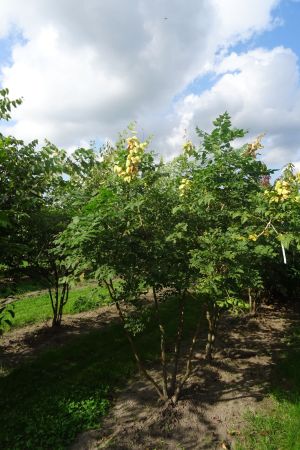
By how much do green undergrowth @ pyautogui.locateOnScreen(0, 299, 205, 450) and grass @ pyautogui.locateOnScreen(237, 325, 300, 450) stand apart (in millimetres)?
2118

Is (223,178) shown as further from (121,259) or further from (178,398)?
(178,398)

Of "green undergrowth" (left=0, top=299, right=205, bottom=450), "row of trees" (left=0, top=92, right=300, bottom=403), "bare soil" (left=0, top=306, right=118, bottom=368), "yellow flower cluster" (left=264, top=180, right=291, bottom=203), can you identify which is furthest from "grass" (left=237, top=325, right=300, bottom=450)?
"bare soil" (left=0, top=306, right=118, bottom=368)

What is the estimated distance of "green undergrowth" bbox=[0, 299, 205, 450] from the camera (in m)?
4.90

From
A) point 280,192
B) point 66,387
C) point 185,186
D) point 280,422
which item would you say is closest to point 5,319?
point 66,387

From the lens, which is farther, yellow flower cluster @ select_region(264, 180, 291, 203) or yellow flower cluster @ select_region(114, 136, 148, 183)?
yellow flower cluster @ select_region(114, 136, 148, 183)

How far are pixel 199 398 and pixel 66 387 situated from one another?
2221mm

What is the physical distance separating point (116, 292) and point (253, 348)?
392cm

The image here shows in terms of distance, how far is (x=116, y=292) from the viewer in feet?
16.3

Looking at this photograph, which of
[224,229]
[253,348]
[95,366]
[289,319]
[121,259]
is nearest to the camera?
[121,259]

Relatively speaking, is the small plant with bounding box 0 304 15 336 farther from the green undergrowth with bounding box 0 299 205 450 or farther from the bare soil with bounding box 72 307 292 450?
the bare soil with bounding box 72 307 292 450

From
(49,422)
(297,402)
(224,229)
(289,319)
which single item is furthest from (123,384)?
(289,319)

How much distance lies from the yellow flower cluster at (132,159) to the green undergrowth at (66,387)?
3.51 metres

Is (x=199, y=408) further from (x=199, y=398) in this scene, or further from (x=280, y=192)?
(x=280, y=192)

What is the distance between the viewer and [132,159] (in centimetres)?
434
